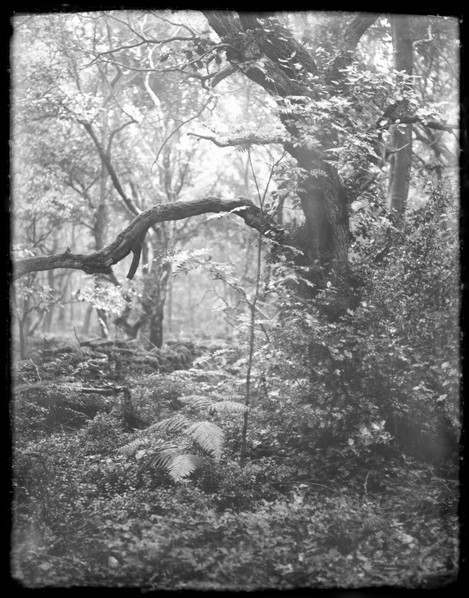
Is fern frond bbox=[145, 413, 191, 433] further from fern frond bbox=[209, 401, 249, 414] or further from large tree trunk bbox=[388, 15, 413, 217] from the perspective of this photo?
large tree trunk bbox=[388, 15, 413, 217]

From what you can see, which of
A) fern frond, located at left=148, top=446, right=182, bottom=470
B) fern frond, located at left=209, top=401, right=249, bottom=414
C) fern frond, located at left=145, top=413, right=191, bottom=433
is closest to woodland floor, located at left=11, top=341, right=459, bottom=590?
fern frond, located at left=148, top=446, right=182, bottom=470

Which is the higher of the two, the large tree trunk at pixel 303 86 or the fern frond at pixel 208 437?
the large tree trunk at pixel 303 86

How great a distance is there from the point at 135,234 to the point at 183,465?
3.54 meters

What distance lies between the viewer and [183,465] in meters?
5.89

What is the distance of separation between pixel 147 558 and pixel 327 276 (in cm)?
445

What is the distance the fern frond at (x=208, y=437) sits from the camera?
19.5 feet

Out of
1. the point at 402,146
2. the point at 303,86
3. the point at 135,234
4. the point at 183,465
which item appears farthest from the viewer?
the point at 402,146

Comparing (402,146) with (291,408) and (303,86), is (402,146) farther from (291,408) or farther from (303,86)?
(291,408)

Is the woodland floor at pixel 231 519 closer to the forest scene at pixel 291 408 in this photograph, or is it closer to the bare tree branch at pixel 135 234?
the forest scene at pixel 291 408

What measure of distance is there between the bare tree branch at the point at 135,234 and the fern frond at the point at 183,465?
285 centimetres

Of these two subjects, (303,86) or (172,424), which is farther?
(303,86)

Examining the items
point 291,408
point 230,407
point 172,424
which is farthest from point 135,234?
point 291,408

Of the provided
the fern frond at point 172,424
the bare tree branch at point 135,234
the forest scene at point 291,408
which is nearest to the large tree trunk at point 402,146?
the forest scene at point 291,408

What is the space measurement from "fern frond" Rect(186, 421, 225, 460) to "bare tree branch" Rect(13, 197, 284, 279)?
2.53 metres
